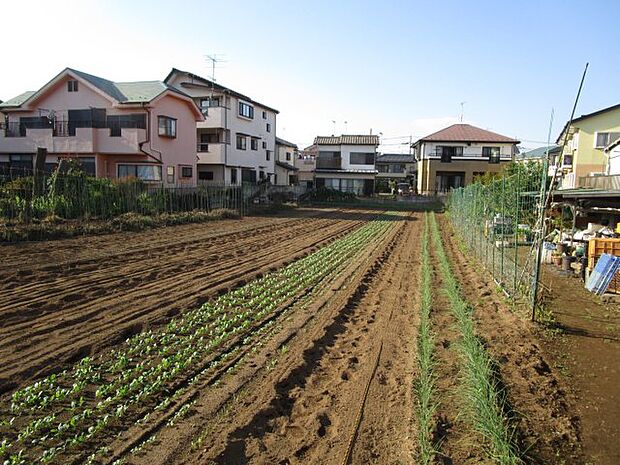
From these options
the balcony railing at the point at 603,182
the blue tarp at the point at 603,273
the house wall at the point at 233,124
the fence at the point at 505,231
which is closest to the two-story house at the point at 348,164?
the house wall at the point at 233,124

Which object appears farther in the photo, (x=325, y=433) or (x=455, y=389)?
(x=455, y=389)

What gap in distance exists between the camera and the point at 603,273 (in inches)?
309

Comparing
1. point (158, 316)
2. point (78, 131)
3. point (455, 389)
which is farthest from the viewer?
point (78, 131)

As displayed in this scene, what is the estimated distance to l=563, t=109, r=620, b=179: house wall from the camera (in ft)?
87.8

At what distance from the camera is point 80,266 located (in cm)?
870

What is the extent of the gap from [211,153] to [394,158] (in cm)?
4362

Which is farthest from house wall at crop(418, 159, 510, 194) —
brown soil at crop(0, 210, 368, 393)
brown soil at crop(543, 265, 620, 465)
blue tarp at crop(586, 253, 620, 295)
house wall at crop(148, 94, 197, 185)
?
brown soil at crop(543, 265, 620, 465)

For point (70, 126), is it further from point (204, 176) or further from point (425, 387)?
point (425, 387)

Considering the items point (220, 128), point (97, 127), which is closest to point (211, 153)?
point (220, 128)

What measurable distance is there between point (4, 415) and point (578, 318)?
6.98 meters

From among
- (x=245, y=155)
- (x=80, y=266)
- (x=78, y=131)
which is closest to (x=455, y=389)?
(x=80, y=266)

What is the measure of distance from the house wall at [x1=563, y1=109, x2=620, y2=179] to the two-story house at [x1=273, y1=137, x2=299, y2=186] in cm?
2324

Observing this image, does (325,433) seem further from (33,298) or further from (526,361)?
(33,298)

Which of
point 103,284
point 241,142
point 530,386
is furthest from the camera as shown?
point 241,142
